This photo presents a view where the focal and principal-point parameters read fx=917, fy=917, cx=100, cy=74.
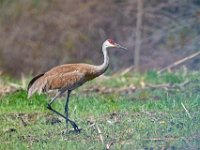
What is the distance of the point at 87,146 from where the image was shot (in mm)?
9648

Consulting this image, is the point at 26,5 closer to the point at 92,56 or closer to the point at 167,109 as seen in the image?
the point at 92,56

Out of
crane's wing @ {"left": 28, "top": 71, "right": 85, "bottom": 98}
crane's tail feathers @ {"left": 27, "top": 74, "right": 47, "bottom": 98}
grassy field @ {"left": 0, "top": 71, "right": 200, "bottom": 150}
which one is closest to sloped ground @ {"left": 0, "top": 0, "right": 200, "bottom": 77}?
grassy field @ {"left": 0, "top": 71, "right": 200, "bottom": 150}

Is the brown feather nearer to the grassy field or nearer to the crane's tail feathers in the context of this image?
the crane's tail feathers

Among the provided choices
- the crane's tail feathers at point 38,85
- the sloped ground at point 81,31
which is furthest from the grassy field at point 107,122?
the sloped ground at point 81,31

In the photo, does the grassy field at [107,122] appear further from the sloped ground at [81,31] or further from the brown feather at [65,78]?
the sloped ground at [81,31]

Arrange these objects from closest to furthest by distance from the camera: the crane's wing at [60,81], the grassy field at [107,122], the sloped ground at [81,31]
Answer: the grassy field at [107,122] → the crane's wing at [60,81] → the sloped ground at [81,31]

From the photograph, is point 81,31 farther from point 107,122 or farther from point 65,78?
point 107,122

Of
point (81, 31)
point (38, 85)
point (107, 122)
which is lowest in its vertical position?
point (107, 122)

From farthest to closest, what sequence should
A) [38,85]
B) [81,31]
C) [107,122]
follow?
1. [81,31]
2. [38,85]
3. [107,122]

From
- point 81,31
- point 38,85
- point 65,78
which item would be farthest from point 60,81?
point 81,31

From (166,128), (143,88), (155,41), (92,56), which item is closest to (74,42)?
(92,56)

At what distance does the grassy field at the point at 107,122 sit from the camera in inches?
385

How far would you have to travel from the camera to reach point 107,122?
10.9m

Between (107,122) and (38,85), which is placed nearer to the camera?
(107,122)
